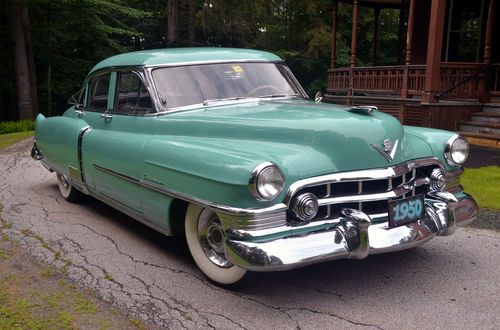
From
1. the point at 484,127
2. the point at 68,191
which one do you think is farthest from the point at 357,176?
the point at 484,127

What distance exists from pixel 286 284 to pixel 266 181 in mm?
969

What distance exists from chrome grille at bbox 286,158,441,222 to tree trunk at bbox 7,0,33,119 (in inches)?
685

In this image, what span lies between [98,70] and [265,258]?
3.59m

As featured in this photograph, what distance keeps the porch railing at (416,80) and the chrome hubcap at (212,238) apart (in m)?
8.49

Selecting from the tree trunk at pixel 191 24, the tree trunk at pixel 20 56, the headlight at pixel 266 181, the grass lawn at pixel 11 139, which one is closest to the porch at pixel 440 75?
the headlight at pixel 266 181

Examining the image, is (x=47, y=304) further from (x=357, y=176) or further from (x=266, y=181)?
(x=357, y=176)

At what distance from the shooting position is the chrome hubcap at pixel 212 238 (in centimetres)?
354

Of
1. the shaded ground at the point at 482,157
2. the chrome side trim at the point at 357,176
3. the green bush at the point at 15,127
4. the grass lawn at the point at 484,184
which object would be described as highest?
the chrome side trim at the point at 357,176

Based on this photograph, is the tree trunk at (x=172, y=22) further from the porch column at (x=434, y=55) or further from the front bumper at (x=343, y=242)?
the front bumper at (x=343, y=242)

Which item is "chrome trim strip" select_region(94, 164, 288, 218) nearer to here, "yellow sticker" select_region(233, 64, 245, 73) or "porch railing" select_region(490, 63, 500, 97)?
"yellow sticker" select_region(233, 64, 245, 73)

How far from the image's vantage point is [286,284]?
3637mm

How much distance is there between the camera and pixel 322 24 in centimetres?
2672

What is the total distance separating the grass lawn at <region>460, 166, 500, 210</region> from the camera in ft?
19.4

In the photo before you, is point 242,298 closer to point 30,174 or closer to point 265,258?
point 265,258
